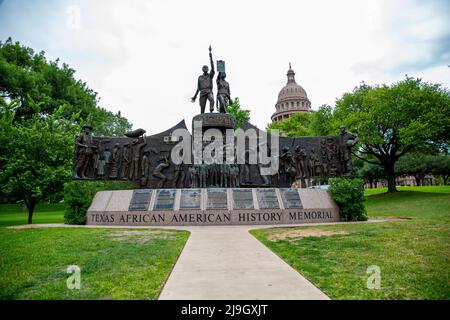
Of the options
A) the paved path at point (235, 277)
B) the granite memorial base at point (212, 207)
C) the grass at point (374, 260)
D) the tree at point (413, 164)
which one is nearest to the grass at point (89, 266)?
the paved path at point (235, 277)

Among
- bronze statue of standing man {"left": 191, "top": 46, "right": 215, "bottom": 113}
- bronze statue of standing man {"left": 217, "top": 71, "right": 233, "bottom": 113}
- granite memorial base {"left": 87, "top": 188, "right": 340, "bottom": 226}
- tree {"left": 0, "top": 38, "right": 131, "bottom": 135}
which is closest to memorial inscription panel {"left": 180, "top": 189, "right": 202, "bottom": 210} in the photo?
granite memorial base {"left": 87, "top": 188, "right": 340, "bottom": 226}

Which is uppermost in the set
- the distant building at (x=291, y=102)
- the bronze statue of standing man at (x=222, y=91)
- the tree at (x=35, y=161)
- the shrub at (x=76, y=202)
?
the distant building at (x=291, y=102)

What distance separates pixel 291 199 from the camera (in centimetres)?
1377

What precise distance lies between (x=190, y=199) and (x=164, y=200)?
1.20m

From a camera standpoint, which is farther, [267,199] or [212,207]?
[267,199]

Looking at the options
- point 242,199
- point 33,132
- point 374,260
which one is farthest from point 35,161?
point 374,260

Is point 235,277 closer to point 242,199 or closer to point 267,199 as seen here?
point 242,199

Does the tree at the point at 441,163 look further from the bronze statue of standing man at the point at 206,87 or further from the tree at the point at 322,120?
the bronze statue of standing man at the point at 206,87

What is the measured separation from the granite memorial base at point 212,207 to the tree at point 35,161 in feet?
18.7

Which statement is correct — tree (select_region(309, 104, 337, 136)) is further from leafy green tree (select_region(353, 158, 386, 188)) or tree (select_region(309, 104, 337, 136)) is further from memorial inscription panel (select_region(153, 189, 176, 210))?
memorial inscription panel (select_region(153, 189, 176, 210))

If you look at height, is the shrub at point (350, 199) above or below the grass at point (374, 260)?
above

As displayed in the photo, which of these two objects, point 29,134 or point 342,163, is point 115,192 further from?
point 342,163

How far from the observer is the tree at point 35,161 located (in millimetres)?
17359

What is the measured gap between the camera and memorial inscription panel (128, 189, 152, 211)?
43.5 ft
